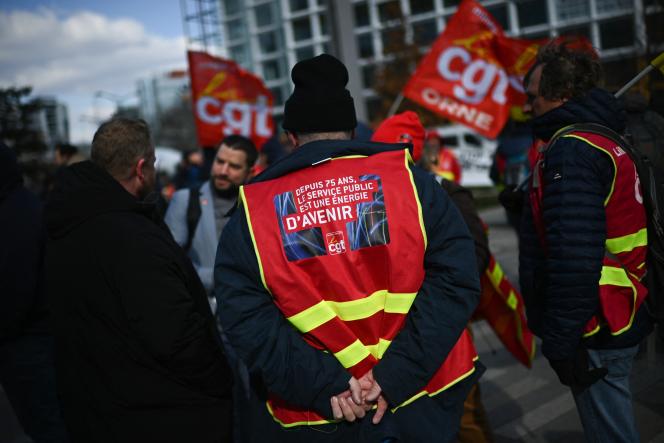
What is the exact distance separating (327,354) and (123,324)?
0.83 m

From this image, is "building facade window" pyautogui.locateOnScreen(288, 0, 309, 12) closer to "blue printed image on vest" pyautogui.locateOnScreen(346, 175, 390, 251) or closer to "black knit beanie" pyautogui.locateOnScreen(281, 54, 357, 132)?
"black knit beanie" pyautogui.locateOnScreen(281, 54, 357, 132)

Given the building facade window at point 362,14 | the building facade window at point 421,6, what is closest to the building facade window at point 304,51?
the building facade window at point 362,14

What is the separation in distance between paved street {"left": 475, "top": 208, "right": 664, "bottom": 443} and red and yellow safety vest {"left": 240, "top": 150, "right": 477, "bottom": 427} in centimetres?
127

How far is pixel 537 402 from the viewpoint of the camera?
14.6ft

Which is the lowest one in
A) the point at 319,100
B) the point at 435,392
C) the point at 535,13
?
the point at 435,392

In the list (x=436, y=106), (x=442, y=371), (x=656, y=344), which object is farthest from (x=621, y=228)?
(x=436, y=106)

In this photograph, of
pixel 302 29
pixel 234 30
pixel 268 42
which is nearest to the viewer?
pixel 234 30

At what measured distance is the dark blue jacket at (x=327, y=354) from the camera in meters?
1.97

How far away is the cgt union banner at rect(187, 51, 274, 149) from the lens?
8.17 metres

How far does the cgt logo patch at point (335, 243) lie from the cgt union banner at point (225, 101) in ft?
21.3

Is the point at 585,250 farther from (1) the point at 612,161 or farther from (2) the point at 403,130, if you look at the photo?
(2) the point at 403,130

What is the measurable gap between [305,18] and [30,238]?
76.3 meters

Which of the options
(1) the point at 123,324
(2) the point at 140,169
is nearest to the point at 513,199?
(2) the point at 140,169

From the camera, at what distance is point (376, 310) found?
6.65 feet
